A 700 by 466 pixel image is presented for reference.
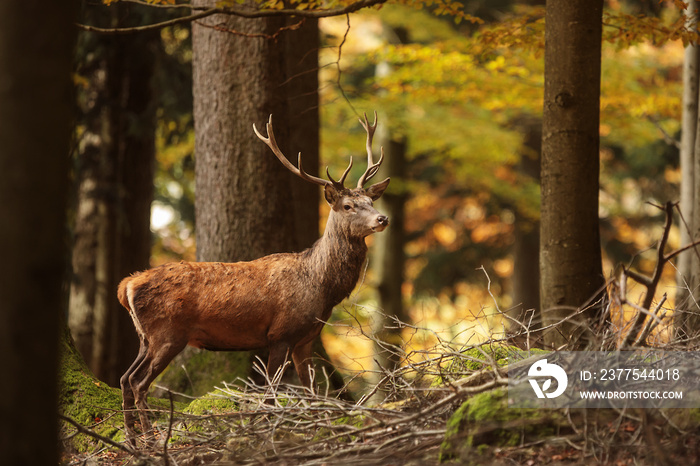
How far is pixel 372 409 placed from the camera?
3.81 meters

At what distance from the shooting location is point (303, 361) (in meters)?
5.64

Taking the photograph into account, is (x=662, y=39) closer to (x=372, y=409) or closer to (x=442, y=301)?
(x=372, y=409)

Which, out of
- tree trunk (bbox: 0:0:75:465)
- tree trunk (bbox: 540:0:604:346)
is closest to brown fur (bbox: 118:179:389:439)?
tree trunk (bbox: 540:0:604:346)

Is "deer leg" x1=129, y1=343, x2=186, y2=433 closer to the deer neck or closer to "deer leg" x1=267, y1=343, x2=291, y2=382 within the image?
"deer leg" x1=267, y1=343, x2=291, y2=382

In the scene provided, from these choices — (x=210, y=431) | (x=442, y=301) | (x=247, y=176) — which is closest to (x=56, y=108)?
(x=210, y=431)

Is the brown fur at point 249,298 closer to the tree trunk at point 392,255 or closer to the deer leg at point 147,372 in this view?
the deer leg at point 147,372

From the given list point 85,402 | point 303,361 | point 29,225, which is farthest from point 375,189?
point 29,225

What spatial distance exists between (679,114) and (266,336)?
392 inches

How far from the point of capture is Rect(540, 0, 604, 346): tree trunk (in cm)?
561

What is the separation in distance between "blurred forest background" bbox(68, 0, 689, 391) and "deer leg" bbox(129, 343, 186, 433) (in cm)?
115

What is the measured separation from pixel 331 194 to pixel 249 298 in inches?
40.0

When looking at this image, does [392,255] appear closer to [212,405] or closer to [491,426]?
[212,405]

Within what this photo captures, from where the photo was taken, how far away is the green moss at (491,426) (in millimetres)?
3523

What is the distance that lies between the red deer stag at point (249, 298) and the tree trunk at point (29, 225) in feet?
7.68
